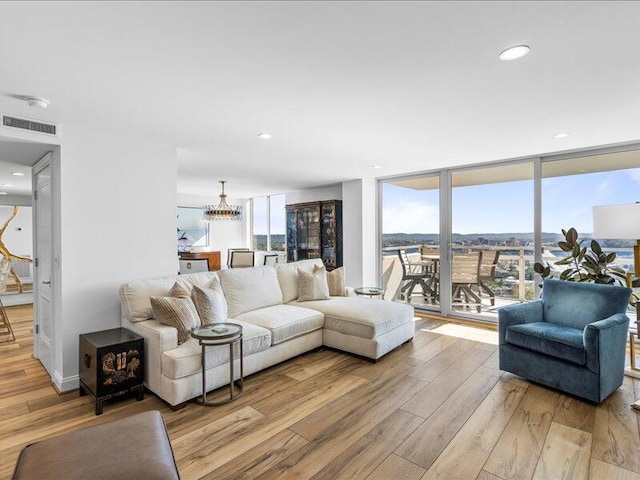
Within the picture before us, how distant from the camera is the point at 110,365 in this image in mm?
2580

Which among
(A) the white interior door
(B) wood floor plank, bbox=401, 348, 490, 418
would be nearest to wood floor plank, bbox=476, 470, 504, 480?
(B) wood floor plank, bbox=401, 348, 490, 418

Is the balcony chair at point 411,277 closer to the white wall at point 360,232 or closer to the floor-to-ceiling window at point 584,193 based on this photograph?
the white wall at point 360,232

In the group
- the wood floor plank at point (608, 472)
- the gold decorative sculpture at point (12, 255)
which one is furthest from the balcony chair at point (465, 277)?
the gold decorative sculpture at point (12, 255)

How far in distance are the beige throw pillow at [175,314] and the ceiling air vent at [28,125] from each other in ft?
5.37

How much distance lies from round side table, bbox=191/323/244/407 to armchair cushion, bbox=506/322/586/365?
2.42 metres

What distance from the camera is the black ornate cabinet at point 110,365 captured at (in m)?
2.54

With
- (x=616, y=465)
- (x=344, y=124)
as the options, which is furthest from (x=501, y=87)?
(x=616, y=465)

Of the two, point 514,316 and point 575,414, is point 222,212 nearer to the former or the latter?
point 514,316

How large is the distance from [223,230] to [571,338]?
7464 millimetres

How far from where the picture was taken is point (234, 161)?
4445 millimetres

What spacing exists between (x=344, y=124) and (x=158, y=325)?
2329mm

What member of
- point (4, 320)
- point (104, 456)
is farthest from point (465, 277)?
point (4, 320)

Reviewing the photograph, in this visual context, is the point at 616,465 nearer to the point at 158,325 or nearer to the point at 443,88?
the point at 443,88

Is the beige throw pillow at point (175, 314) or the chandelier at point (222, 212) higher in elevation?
the chandelier at point (222, 212)
